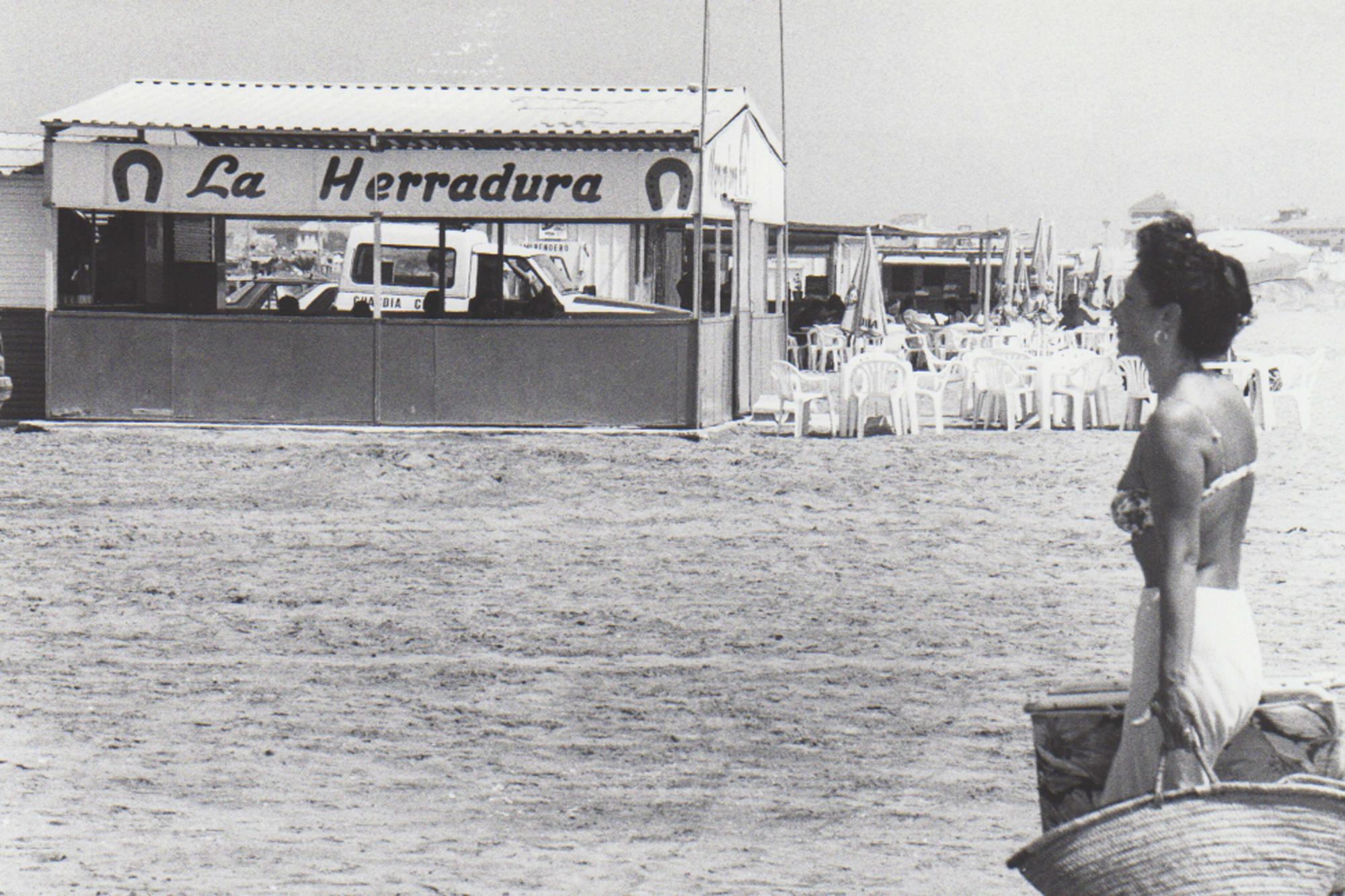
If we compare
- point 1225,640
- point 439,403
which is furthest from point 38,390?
point 1225,640

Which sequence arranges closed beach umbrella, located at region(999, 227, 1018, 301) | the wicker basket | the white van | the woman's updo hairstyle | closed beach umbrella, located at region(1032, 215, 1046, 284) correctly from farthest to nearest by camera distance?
closed beach umbrella, located at region(1032, 215, 1046, 284) → closed beach umbrella, located at region(999, 227, 1018, 301) → the white van → the woman's updo hairstyle → the wicker basket

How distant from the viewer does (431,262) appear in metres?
22.8

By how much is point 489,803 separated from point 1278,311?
78714 millimetres

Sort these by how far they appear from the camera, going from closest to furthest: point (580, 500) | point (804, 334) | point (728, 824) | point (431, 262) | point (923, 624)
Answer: point (728, 824) < point (923, 624) < point (580, 500) < point (431, 262) < point (804, 334)

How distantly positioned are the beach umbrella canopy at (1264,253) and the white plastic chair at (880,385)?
22.2 m

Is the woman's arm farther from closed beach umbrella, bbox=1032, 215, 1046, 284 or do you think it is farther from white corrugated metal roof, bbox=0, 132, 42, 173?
closed beach umbrella, bbox=1032, 215, 1046, 284

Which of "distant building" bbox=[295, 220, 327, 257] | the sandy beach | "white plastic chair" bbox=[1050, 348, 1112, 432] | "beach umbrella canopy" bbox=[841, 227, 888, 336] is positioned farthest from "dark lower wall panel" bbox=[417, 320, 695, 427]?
"distant building" bbox=[295, 220, 327, 257]

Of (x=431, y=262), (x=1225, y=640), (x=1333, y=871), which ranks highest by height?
(x=431, y=262)

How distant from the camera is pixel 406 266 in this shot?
2305cm

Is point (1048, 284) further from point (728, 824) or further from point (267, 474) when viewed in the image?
point (728, 824)

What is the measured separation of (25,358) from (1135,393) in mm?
11126

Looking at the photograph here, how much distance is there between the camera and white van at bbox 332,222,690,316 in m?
21.8

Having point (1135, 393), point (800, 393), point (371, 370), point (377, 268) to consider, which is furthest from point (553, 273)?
point (1135, 393)

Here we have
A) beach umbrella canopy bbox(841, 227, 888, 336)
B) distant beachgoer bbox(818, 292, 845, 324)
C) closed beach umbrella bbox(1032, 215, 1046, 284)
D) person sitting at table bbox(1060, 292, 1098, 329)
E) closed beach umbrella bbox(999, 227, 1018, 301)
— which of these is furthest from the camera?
closed beach umbrella bbox(1032, 215, 1046, 284)
